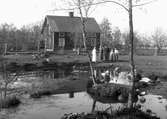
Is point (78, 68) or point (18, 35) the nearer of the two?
point (78, 68)

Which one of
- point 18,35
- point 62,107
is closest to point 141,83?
point 62,107

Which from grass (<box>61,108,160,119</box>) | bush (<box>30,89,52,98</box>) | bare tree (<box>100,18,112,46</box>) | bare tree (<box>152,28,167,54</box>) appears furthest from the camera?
bare tree (<box>152,28,167,54</box>)

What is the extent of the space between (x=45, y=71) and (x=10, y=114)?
1567cm

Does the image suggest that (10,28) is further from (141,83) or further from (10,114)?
(10,114)

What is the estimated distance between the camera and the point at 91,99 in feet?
50.3

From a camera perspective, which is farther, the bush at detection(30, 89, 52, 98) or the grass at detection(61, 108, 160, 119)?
the bush at detection(30, 89, 52, 98)

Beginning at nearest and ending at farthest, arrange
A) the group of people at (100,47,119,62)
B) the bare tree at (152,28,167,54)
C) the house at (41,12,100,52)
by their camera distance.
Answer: the group of people at (100,47,119,62) < the house at (41,12,100,52) < the bare tree at (152,28,167,54)

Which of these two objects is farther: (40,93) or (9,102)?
(40,93)

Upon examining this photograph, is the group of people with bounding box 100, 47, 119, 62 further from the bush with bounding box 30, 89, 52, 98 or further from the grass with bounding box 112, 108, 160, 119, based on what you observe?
the grass with bounding box 112, 108, 160, 119

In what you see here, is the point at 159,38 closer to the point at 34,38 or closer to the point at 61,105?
the point at 34,38

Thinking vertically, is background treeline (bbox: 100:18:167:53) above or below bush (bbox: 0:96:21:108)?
above

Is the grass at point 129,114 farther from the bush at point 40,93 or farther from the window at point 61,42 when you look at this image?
the window at point 61,42

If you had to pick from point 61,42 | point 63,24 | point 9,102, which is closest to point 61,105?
point 9,102

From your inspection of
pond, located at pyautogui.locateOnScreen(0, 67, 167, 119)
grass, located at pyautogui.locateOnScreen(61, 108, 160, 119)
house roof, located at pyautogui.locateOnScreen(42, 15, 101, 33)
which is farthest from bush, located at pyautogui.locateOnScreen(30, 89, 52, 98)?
house roof, located at pyautogui.locateOnScreen(42, 15, 101, 33)
